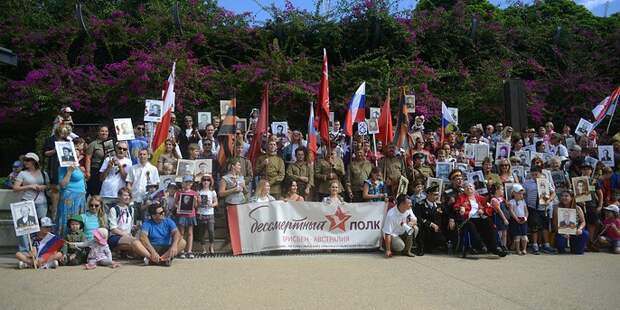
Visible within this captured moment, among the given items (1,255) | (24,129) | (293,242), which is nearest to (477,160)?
(293,242)

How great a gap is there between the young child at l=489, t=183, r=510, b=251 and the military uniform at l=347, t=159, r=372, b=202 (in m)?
2.33

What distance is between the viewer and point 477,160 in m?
10.3

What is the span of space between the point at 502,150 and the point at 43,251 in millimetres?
8909

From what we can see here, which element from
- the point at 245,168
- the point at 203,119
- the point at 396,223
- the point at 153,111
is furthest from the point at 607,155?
the point at 153,111

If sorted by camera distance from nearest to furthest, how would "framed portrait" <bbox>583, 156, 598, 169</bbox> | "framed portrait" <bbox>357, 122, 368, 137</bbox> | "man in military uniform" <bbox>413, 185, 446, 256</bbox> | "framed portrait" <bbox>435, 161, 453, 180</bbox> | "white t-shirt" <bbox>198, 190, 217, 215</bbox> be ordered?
"white t-shirt" <bbox>198, 190, 217, 215</bbox>, "man in military uniform" <bbox>413, 185, 446, 256</bbox>, "framed portrait" <bbox>435, 161, 453, 180</bbox>, "framed portrait" <bbox>583, 156, 598, 169</bbox>, "framed portrait" <bbox>357, 122, 368, 137</bbox>

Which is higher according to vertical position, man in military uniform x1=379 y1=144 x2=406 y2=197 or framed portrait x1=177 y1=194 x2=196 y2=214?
man in military uniform x1=379 y1=144 x2=406 y2=197

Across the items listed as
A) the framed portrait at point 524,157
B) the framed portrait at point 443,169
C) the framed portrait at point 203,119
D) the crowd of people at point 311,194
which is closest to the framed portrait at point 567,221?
the crowd of people at point 311,194

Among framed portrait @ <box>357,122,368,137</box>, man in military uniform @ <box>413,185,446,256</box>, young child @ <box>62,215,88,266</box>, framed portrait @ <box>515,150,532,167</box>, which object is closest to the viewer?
young child @ <box>62,215,88,266</box>

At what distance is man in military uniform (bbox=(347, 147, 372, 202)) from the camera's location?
948 centimetres

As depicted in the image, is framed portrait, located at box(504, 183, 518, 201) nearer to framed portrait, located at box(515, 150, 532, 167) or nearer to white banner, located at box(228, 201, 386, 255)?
framed portrait, located at box(515, 150, 532, 167)

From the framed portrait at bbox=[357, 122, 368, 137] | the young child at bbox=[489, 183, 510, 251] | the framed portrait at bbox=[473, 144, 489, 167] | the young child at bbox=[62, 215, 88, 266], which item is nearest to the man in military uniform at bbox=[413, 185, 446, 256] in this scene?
the young child at bbox=[489, 183, 510, 251]

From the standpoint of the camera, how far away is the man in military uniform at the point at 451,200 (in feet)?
28.7

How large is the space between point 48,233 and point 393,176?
598 centimetres

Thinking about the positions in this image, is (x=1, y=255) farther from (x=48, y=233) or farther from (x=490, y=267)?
(x=490, y=267)
